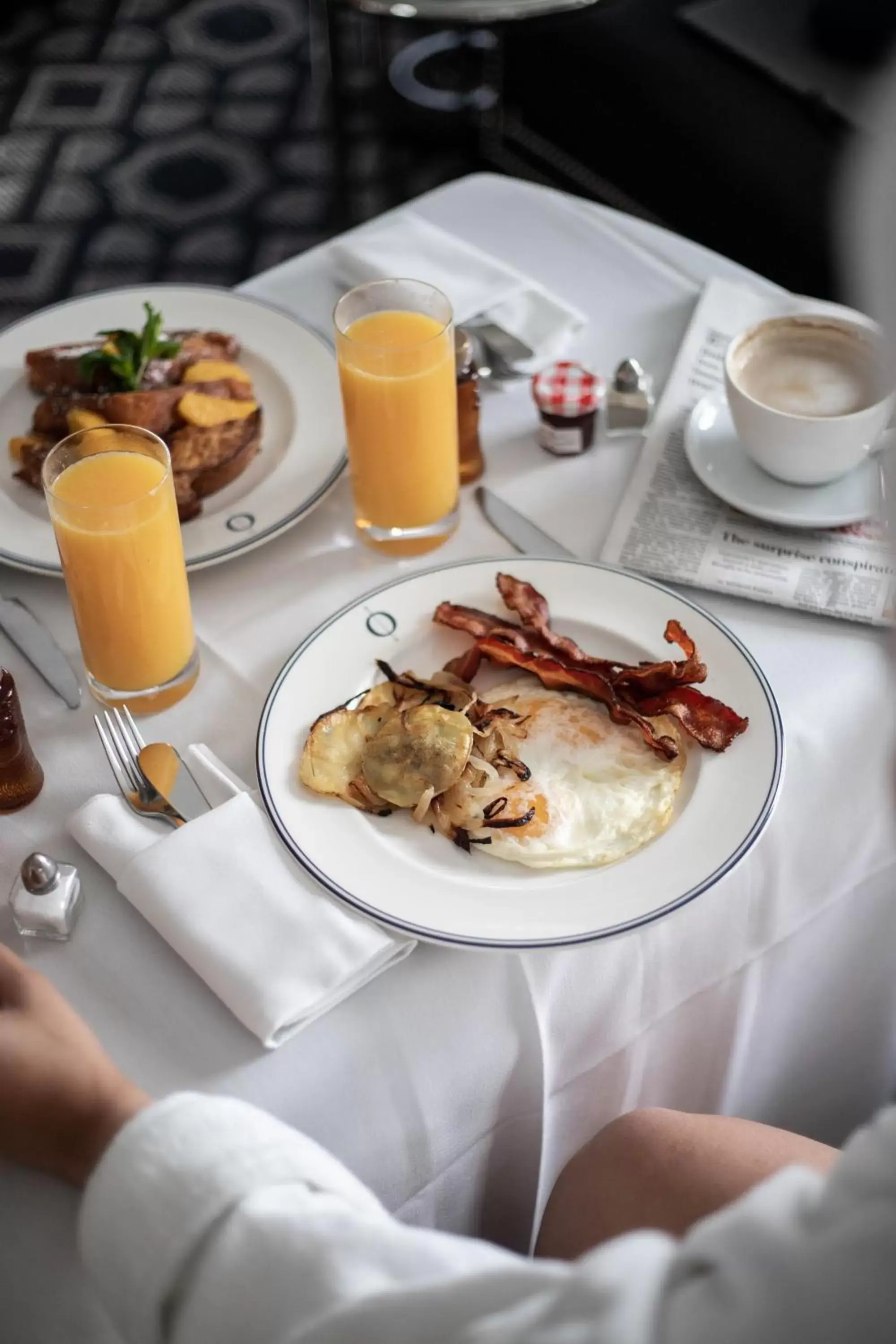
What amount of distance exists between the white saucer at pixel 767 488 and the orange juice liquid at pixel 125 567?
19.3 inches

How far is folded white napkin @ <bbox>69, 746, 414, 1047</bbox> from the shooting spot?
0.81m

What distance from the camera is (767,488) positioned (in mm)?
1175

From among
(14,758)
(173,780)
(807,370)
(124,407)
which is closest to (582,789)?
(173,780)

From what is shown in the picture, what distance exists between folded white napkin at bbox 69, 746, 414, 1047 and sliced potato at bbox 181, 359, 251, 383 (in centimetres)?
52

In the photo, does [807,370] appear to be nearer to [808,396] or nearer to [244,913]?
[808,396]

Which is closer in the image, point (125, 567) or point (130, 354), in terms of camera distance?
point (125, 567)

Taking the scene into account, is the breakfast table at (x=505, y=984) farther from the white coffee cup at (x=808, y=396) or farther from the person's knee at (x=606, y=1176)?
the white coffee cup at (x=808, y=396)

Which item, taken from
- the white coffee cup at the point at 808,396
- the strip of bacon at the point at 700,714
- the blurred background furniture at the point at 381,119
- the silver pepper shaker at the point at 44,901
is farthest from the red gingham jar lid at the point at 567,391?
the blurred background furniture at the point at 381,119

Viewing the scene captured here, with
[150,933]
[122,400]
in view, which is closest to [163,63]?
[122,400]

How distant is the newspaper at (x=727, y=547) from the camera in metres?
1.08

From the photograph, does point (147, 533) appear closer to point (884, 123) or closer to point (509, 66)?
point (884, 123)

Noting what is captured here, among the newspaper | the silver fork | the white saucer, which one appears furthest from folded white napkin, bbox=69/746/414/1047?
the white saucer

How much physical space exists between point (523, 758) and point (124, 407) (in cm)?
58

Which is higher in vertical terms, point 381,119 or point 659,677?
point 659,677
